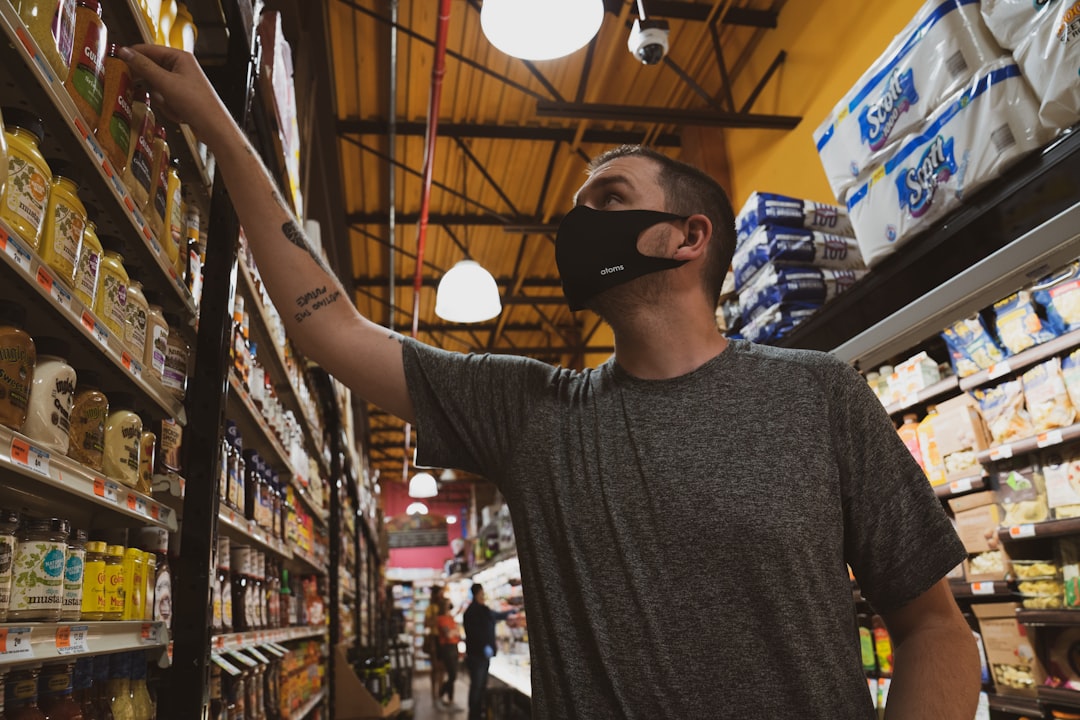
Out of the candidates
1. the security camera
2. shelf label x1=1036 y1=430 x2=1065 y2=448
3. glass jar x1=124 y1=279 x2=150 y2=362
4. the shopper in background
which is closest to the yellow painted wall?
the security camera

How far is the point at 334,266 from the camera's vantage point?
8.11 meters

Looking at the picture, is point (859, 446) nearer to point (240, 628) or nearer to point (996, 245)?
point (996, 245)

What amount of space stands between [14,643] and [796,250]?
11.0ft

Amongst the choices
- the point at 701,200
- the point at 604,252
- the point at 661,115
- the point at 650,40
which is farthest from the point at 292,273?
the point at 661,115

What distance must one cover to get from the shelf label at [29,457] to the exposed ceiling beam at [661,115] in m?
5.38

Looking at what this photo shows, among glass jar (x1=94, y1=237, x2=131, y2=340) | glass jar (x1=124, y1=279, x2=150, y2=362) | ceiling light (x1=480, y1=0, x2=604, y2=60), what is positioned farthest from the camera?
ceiling light (x1=480, y1=0, x2=604, y2=60)

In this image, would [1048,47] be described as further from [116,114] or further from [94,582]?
[94,582]

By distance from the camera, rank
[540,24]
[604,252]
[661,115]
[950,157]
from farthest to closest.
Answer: [661,115] < [540,24] < [950,157] < [604,252]

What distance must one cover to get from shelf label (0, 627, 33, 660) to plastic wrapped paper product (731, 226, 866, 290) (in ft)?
10.7

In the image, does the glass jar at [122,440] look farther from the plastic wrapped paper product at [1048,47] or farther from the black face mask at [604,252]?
the plastic wrapped paper product at [1048,47]

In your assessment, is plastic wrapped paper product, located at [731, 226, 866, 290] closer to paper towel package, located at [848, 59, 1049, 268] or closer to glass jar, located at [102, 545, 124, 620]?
paper towel package, located at [848, 59, 1049, 268]

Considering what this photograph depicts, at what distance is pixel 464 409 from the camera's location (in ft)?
4.64

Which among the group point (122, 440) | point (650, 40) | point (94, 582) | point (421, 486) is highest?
point (650, 40)

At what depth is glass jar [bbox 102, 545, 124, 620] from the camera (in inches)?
59.7
